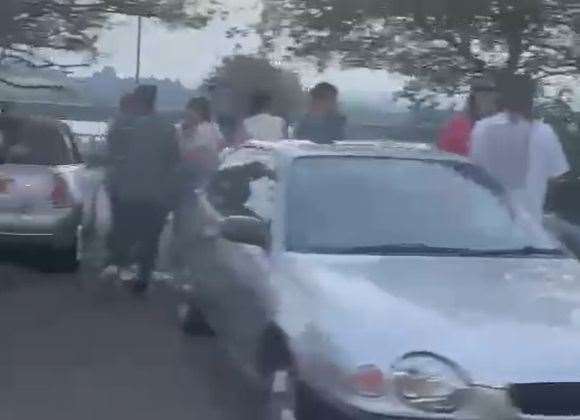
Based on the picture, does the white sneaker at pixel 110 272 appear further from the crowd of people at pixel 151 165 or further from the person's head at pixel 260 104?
the person's head at pixel 260 104

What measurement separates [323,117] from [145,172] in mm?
1713

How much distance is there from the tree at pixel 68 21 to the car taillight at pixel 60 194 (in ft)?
13.5

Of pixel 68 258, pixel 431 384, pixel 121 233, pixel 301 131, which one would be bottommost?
pixel 68 258

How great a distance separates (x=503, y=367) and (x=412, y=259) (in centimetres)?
132

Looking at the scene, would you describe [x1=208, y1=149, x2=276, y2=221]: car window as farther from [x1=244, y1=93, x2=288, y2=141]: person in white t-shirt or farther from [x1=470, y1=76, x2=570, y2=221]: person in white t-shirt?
[x1=244, y1=93, x2=288, y2=141]: person in white t-shirt

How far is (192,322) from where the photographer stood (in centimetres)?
977

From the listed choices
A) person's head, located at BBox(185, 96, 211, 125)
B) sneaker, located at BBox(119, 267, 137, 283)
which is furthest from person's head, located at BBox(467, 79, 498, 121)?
sneaker, located at BBox(119, 267, 137, 283)

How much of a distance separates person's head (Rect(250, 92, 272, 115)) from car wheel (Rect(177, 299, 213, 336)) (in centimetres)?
326

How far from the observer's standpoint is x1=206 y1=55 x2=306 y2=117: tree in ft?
52.4

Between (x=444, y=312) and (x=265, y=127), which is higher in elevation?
(x=444, y=312)

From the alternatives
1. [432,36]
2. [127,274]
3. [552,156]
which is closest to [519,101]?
[552,156]

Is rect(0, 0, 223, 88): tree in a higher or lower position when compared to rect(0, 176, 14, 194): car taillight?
higher

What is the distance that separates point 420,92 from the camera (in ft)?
62.3

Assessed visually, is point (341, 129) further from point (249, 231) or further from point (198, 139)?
point (249, 231)
